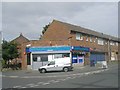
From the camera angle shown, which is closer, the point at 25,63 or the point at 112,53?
the point at 25,63

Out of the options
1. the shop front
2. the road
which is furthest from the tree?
the road

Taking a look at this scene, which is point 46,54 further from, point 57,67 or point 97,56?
point 97,56

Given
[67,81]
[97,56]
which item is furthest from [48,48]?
[67,81]

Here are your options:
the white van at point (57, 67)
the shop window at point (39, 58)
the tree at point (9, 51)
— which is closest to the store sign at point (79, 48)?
the shop window at point (39, 58)

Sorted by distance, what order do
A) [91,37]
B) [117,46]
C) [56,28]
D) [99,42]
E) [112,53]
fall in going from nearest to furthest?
[56,28], [91,37], [99,42], [112,53], [117,46]

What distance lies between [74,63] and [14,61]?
12804mm

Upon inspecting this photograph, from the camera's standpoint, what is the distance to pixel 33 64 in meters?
44.4

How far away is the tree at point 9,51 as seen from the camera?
154 ft

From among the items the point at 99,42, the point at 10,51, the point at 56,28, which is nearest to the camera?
the point at 10,51

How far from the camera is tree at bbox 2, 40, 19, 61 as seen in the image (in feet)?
154

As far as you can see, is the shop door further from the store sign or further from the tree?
the tree

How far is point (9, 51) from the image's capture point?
47.1m

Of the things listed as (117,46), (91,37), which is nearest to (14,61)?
(91,37)

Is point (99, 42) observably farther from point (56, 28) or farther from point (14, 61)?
point (14, 61)
